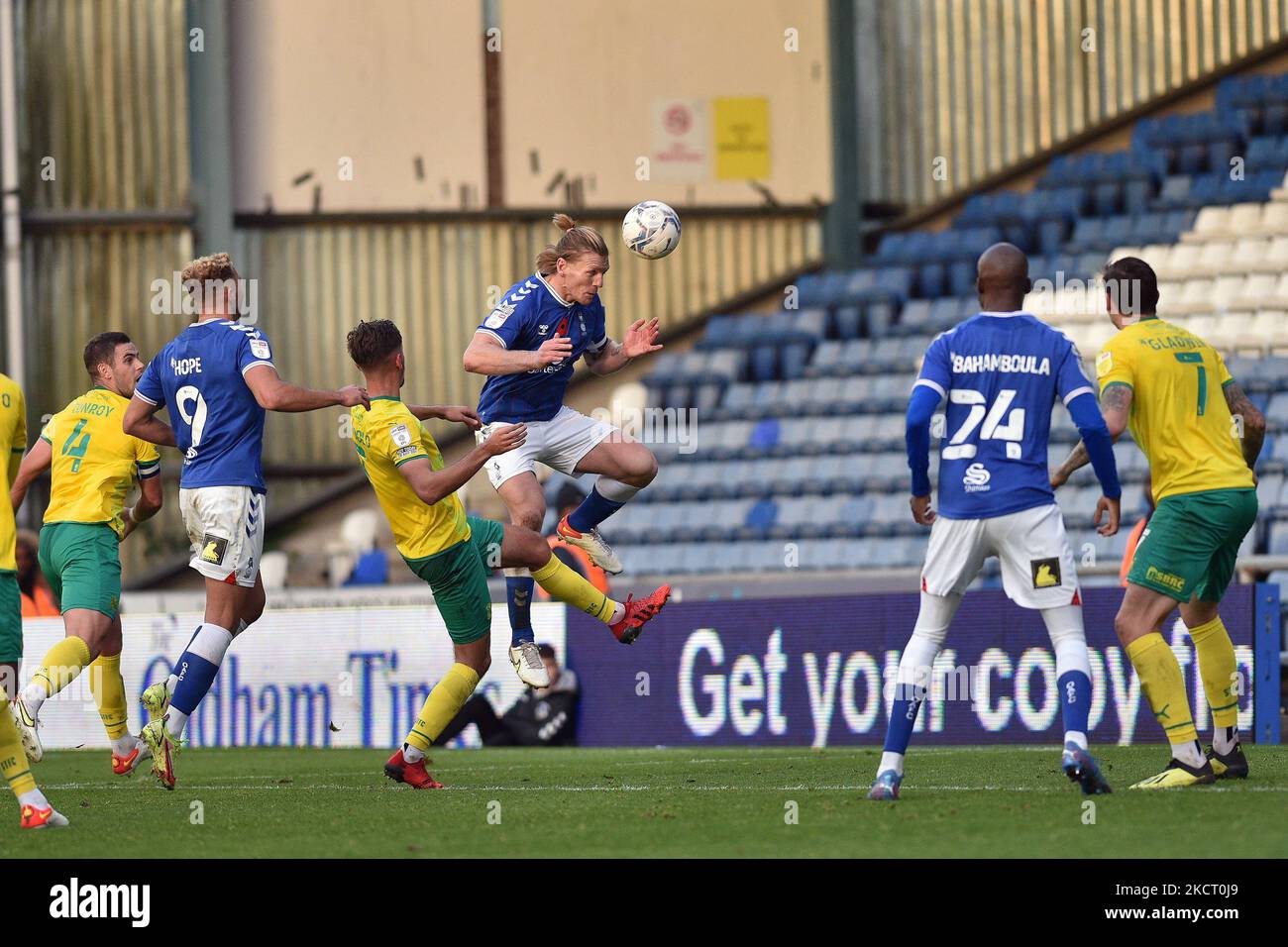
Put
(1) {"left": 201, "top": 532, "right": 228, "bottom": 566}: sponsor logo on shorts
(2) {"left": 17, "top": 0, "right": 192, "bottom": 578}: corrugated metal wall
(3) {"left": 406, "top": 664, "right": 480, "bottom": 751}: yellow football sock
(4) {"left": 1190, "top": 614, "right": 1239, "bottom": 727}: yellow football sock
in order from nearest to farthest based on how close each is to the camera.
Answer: (4) {"left": 1190, "top": 614, "right": 1239, "bottom": 727}: yellow football sock
(3) {"left": 406, "top": 664, "right": 480, "bottom": 751}: yellow football sock
(1) {"left": 201, "top": 532, "right": 228, "bottom": 566}: sponsor logo on shorts
(2) {"left": 17, "top": 0, "right": 192, "bottom": 578}: corrugated metal wall

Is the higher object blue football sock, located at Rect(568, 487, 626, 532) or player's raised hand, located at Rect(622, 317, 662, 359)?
player's raised hand, located at Rect(622, 317, 662, 359)

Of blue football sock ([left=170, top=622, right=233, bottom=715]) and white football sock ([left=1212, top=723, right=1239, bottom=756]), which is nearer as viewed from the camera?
white football sock ([left=1212, top=723, right=1239, bottom=756])

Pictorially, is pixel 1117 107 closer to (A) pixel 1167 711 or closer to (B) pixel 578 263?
(B) pixel 578 263

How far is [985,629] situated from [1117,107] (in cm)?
1228

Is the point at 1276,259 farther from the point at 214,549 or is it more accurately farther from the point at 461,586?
the point at 214,549

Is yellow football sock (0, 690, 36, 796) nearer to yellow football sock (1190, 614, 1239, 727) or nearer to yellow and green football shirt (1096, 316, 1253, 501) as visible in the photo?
yellow and green football shirt (1096, 316, 1253, 501)

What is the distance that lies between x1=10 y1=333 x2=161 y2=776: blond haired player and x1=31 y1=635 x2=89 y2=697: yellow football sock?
137 mm

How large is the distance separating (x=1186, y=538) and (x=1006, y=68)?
1672cm

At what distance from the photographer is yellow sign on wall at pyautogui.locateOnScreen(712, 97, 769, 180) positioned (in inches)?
944

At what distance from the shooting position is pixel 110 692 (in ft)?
33.4

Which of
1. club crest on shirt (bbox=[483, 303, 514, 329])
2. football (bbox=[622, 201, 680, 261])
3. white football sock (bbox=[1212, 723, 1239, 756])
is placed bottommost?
white football sock (bbox=[1212, 723, 1239, 756])

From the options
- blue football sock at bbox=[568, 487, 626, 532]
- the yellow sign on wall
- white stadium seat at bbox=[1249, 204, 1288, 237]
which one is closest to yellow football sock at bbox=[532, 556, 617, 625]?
blue football sock at bbox=[568, 487, 626, 532]

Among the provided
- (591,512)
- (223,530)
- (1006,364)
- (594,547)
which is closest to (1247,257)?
(591,512)

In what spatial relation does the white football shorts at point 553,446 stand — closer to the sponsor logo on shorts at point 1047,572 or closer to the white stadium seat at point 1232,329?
the sponsor logo on shorts at point 1047,572
